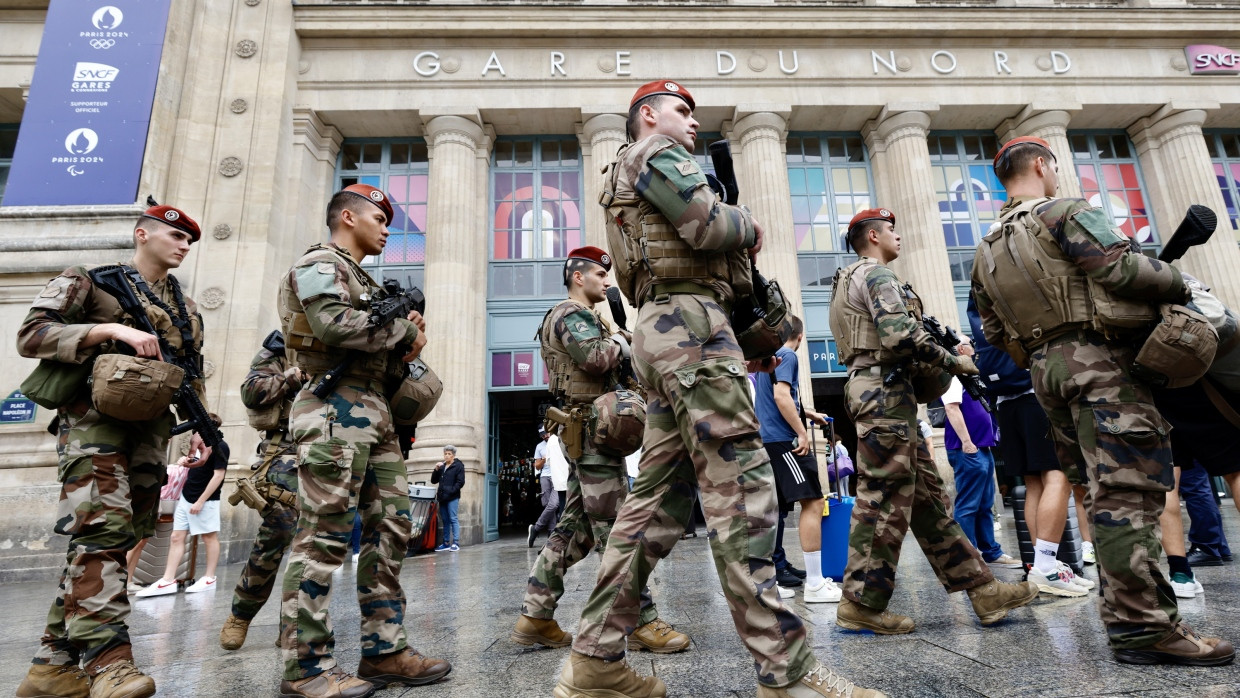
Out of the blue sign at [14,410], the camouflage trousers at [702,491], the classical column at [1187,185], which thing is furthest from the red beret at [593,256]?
the classical column at [1187,185]

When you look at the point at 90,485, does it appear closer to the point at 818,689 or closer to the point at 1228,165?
the point at 818,689

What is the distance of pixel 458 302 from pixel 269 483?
1016cm

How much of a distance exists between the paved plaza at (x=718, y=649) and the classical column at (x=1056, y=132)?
1243 cm

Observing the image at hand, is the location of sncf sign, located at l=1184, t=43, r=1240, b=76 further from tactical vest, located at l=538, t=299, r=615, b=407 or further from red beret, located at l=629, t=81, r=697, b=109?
red beret, located at l=629, t=81, r=697, b=109

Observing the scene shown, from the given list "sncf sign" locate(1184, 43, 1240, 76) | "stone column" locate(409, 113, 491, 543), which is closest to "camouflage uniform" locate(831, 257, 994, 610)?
"stone column" locate(409, 113, 491, 543)

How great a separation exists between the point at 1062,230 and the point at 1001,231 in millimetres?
329

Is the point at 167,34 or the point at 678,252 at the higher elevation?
the point at 167,34

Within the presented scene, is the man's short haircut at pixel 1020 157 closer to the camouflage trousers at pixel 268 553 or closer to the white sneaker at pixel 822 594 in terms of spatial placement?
the white sneaker at pixel 822 594

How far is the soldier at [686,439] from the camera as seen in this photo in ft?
6.72

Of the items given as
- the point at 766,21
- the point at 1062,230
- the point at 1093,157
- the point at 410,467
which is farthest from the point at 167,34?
the point at 1093,157

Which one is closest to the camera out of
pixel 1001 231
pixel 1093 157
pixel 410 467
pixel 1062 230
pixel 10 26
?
pixel 1062 230

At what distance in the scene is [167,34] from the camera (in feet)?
42.9

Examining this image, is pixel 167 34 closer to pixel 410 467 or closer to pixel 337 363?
pixel 410 467

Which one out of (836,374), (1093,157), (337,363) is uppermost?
(1093,157)
